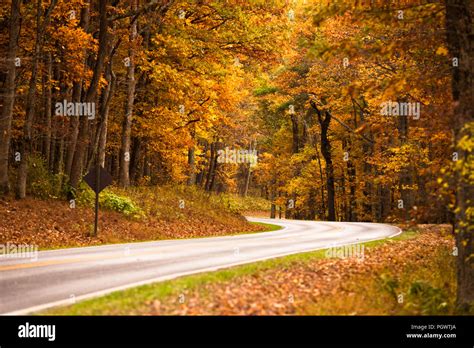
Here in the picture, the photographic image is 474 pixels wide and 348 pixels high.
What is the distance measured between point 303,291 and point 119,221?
11350mm

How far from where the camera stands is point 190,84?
23.1m

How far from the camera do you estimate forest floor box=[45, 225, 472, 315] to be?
25.3 ft

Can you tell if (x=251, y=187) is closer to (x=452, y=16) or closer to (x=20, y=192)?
(x=20, y=192)

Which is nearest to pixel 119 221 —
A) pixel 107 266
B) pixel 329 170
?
pixel 107 266

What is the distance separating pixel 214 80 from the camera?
26.1m

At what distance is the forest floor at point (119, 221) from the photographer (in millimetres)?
15578

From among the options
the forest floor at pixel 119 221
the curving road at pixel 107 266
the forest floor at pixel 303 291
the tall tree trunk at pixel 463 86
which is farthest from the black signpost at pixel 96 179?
the tall tree trunk at pixel 463 86

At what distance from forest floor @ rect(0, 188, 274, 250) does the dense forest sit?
1302 millimetres

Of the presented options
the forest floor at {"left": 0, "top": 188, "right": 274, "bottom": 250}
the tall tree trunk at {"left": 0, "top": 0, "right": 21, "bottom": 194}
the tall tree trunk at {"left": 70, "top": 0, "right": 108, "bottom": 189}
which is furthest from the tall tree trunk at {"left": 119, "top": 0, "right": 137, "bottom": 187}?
the tall tree trunk at {"left": 0, "top": 0, "right": 21, "bottom": 194}
